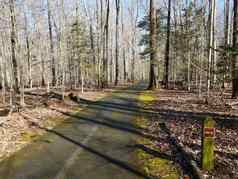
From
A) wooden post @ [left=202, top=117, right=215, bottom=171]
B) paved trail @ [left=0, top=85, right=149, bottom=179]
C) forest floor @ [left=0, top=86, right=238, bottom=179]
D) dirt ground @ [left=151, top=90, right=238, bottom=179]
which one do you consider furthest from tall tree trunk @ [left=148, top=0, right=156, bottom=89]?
wooden post @ [left=202, top=117, right=215, bottom=171]

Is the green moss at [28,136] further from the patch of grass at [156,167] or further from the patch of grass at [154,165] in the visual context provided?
the patch of grass at [156,167]

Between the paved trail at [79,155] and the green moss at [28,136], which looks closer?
the paved trail at [79,155]

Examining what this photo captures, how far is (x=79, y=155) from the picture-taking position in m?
6.73

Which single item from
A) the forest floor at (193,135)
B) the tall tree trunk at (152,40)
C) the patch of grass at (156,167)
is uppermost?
the tall tree trunk at (152,40)

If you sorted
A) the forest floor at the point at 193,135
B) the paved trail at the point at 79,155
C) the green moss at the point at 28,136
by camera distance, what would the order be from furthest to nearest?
1. the green moss at the point at 28,136
2. the forest floor at the point at 193,135
3. the paved trail at the point at 79,155

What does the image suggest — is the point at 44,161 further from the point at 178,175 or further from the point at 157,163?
the point at 178,175

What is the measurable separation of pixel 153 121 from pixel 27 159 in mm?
6040

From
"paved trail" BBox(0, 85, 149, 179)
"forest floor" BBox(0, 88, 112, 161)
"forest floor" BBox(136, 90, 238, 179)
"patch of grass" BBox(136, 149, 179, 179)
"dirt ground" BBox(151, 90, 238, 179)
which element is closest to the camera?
"patch of grass" BBox(136, 149, 179, 179)

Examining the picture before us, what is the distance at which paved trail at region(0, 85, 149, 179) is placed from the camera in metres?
5.52

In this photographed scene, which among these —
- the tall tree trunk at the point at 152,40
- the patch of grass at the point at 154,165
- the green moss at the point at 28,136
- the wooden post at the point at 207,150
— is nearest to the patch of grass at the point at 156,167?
the patch of grass at the point at 154,165

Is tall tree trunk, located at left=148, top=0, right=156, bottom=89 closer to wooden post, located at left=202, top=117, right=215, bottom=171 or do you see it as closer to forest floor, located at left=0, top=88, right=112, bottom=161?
forest floor, located at left=0, top=88, right=112, bottom=161

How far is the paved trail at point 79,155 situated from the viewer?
5.52 meters

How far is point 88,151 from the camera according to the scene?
7.07 m

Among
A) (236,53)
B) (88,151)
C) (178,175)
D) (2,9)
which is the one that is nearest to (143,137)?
(88,151)
